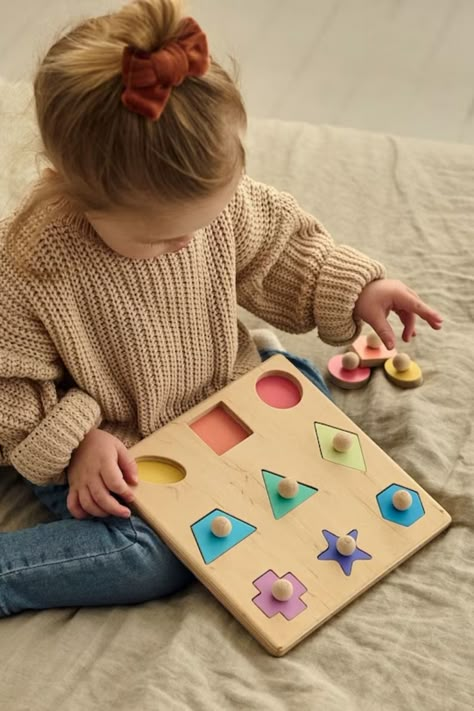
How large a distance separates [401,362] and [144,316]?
0.32 metres

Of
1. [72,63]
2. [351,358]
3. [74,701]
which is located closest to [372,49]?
[351,358]

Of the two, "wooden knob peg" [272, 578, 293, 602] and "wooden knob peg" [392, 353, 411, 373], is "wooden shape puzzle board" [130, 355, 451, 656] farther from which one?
"wooden knob peg" [392, 353, 411, 373]

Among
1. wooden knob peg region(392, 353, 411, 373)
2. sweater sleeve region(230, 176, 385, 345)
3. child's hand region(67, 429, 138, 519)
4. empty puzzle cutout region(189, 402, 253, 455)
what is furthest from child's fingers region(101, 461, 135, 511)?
wooden knob peg region(392, 353, 411, 373)

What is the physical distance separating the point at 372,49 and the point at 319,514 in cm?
127

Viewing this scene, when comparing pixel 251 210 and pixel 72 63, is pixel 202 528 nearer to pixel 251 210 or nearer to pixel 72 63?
pixel 251 210

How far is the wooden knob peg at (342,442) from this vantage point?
1012 millimetres

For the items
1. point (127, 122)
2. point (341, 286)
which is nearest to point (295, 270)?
point (341, 286)

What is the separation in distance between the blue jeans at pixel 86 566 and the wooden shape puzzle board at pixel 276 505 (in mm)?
26

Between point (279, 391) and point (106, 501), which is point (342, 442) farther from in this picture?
point (106, 501)

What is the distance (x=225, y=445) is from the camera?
104 cm

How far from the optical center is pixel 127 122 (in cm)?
76

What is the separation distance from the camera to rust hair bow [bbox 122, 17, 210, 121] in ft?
2.40

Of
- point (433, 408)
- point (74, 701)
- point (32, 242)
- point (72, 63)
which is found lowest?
point (74, 701)

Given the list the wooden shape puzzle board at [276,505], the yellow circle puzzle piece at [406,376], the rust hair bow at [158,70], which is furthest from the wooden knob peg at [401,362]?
the rust hair bow at [158,70]
